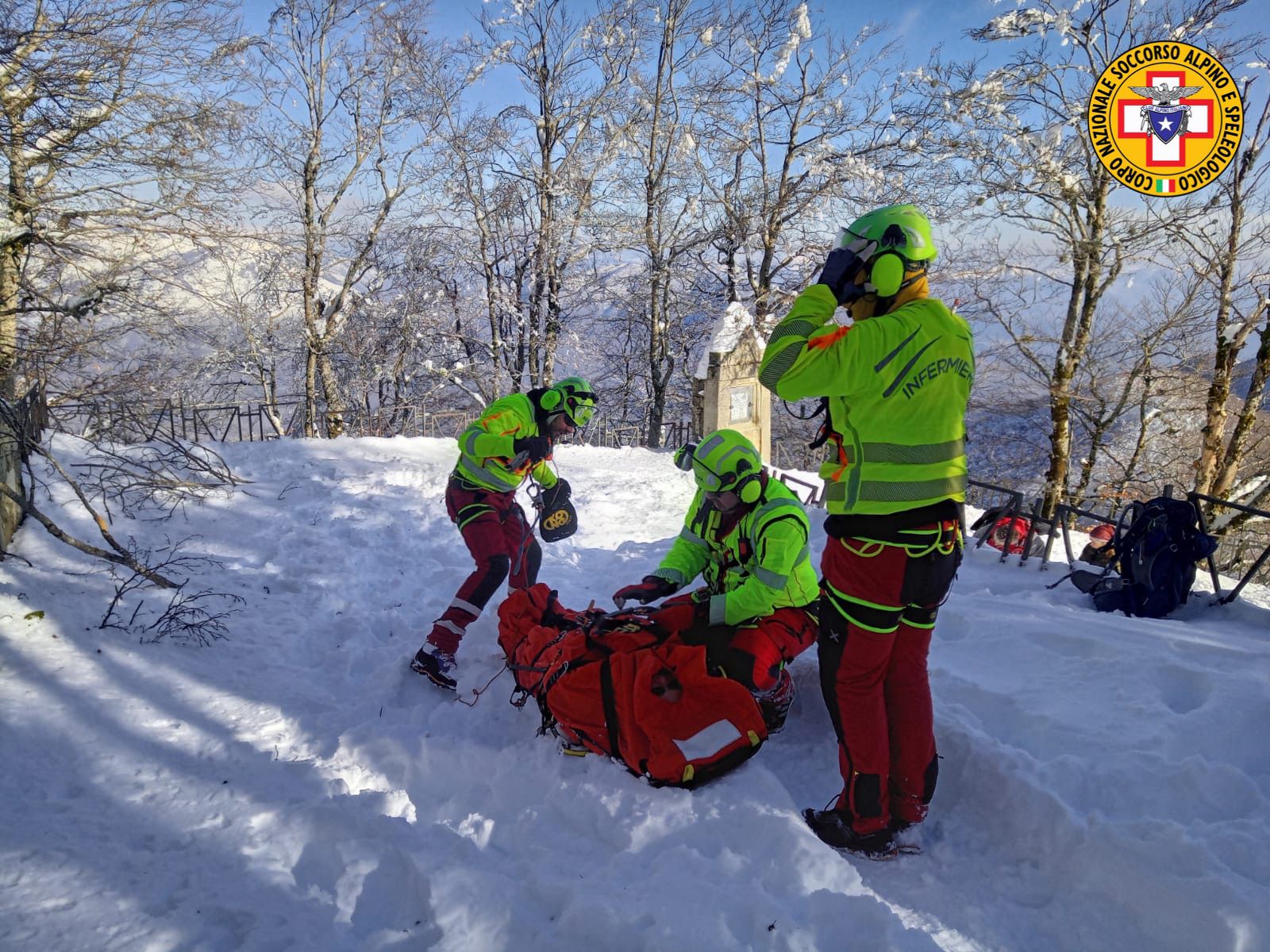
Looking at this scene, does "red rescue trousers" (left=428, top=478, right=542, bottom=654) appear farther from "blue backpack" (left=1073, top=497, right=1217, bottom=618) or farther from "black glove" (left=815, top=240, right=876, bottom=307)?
"blue backpack" (left=1073, top=497, right=1217, bottom=618)

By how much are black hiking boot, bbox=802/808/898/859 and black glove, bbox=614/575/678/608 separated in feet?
5.60

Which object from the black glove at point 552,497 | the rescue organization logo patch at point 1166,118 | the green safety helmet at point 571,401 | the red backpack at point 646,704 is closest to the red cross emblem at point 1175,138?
the rescue organization logo patch at point 1166,118

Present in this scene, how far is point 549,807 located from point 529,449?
2230 mm

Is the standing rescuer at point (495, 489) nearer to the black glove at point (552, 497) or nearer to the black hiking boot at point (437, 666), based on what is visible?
the black hiking boot at point (437, 666)

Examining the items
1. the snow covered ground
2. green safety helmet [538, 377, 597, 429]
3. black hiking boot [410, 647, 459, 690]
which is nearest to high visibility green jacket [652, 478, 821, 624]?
the snow covered ground

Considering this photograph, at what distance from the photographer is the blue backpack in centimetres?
520

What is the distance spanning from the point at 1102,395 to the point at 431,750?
60.0ft

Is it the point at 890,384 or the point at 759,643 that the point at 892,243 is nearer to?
the point at 890,384

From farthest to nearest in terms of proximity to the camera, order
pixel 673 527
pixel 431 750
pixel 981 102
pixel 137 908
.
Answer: pixel 981 102 → pixel 673 527 → pixel 431 750 → pixel 137 908

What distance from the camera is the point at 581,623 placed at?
3930mm

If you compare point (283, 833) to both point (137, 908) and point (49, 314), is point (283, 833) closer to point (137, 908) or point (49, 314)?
point (137, 908)

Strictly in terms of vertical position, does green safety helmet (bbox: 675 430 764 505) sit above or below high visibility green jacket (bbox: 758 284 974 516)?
below

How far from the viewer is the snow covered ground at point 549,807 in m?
2.09

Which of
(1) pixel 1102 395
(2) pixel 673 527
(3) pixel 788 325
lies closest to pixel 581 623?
(3) pixel 788 325
